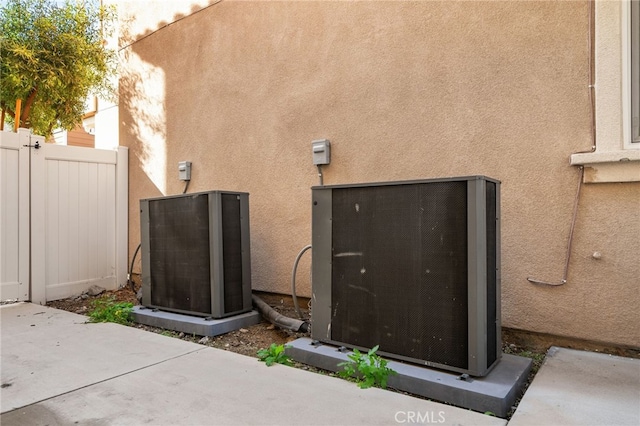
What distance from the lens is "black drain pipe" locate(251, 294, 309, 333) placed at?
10.7 ft

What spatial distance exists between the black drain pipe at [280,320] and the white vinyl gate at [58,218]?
2770mm

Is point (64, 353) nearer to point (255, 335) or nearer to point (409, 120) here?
point (255, 335)

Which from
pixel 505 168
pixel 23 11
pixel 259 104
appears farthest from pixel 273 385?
pixel 23 11

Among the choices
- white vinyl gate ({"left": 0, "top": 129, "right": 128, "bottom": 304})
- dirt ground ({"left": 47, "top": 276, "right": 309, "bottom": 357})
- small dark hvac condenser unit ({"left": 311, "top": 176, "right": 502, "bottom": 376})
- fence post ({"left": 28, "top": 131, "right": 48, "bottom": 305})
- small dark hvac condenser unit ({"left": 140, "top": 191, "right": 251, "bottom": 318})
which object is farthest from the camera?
fence post ({"left": 28, "top": 131, "right": 48, "bottom": 305})

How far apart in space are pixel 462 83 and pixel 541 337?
6.18ft

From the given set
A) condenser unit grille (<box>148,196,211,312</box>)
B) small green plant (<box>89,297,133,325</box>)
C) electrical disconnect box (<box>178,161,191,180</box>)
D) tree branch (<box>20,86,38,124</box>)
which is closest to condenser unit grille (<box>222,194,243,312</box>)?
condenser unit grille (<box>148,196,211,312</box>)

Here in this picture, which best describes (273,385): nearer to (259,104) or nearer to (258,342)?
(258,342)

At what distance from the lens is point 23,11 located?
5277mm

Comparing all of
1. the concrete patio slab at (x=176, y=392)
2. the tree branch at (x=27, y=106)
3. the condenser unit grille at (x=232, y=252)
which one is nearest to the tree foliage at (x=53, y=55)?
the tree branch at (x=27, y=106)

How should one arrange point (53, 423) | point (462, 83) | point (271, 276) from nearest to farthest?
point (53, 423), point (462, 83), point (271, 276)

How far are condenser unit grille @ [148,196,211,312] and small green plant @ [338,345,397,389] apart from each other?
1559 millimetres

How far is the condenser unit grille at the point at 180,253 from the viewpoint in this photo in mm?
3438

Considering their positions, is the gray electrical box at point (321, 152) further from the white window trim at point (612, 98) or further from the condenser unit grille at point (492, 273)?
the white window trim at point (612, 98)

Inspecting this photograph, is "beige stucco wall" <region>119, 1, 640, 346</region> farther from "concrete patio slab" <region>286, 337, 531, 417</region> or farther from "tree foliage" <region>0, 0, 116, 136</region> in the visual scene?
"tree foliage" <region>0, 0, 116, 136</region>
